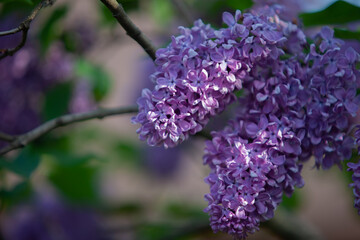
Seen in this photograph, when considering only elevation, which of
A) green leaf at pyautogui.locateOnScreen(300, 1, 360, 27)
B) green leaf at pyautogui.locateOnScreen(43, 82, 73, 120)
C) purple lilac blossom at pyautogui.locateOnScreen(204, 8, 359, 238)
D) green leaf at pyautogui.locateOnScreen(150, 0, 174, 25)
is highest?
green leaf at pyautogui.locateOnScreen(150, 0, 174, 25)

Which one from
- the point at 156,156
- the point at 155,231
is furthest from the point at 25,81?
the point at 156,156

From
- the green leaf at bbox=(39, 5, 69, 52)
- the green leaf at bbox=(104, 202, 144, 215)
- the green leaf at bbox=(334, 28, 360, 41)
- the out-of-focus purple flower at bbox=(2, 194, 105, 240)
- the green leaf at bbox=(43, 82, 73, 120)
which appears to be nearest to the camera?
the green leaf at bbox=(334, 28, 360, 41)

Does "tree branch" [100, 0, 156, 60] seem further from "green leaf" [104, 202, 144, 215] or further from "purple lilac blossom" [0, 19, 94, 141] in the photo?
"green leaf" [104, 202, 144, 215]

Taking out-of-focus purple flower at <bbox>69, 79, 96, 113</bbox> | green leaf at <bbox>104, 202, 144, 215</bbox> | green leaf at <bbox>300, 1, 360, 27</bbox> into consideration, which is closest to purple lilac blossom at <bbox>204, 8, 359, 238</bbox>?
green leaf at <bbox>300, 1, 360, 27</bbox>

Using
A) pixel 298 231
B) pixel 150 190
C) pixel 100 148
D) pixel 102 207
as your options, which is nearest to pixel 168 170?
pixel 150 190

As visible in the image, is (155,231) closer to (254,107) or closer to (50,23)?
(50,23)

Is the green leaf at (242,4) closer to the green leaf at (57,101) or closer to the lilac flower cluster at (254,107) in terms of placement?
the lilac flower cluster at (254,107)
